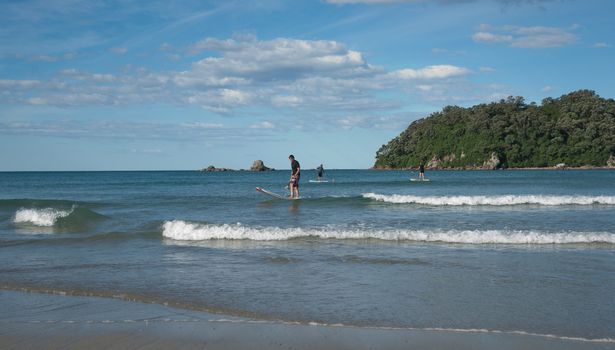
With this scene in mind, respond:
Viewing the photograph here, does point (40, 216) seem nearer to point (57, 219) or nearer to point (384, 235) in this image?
point (57, 219)

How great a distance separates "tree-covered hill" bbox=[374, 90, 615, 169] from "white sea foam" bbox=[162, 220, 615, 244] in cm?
10935

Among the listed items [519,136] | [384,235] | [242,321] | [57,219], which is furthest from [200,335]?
[519,136]

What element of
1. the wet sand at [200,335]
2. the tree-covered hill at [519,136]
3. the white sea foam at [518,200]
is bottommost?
the wet sand at [200,335]

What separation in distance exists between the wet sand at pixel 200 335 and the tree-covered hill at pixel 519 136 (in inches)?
4650

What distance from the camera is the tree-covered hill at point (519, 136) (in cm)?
11319

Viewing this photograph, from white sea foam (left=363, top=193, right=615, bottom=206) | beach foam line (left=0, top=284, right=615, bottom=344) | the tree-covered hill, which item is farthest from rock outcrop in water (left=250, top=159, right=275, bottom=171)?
beach foam line (left=0, top=284, right=615, bottom=344)

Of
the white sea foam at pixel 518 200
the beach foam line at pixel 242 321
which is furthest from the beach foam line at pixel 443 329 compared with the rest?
the white sea foam at pixel 518 200

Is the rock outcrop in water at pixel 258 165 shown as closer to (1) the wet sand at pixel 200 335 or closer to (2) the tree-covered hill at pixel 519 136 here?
(2) the tree-covered hill at pixel 519 136

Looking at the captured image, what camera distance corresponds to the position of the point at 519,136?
121375 mm

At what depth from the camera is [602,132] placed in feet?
369

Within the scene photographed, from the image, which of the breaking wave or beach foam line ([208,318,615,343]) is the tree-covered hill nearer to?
the breaking wave

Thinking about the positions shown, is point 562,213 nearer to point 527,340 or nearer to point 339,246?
point 339,246

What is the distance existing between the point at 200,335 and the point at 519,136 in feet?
416

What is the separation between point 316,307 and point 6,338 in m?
3.84
